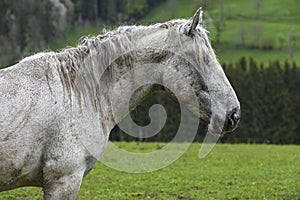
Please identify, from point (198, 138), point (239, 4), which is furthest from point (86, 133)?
point (239, 4)

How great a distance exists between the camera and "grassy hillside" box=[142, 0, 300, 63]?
8944cm

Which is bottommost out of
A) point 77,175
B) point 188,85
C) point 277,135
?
point 277,135

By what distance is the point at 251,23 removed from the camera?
337 feet

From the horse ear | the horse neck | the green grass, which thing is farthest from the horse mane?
the green grass

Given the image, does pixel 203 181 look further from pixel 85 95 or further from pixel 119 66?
pixel 85 95

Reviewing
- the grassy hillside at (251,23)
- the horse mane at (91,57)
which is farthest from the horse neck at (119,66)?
the grassy hillside at (251,23)

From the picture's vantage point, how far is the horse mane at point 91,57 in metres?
4.88

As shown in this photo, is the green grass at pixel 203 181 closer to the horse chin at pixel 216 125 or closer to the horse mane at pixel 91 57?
the horse chin at pixel 216 125

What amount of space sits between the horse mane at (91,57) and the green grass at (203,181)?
238 inches

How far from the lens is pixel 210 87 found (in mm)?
4961

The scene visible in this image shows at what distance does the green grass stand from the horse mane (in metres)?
6.04

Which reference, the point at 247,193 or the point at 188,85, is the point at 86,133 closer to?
the point at 188,85

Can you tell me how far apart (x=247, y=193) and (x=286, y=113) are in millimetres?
32599

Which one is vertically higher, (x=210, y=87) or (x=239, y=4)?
(x=210, y=87)
